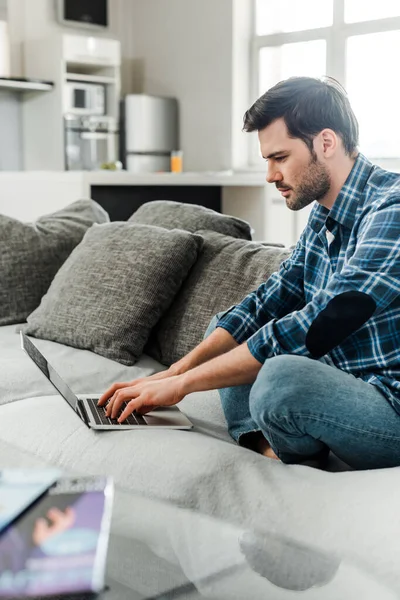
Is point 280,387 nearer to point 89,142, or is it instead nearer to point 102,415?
point 102,415

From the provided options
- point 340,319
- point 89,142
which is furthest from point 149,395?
point 89,142

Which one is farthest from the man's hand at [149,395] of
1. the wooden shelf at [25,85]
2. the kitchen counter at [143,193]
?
the wooden shelf at [25,85]

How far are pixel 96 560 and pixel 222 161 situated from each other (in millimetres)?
6151

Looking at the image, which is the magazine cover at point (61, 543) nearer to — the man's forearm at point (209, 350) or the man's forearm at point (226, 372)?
the man's forearm at point (226, 372)

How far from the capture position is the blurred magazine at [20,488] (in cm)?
107

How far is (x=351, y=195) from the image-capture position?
1.60 metres

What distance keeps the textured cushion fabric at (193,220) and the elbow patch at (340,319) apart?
3.57ft

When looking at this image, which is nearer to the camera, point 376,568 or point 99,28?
point 376,568

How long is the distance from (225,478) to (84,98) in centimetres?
569

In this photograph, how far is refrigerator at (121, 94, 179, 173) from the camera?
22.6ft

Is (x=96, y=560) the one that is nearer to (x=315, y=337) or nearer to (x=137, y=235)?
(x=315, y=337)

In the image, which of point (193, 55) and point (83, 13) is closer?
point (83, 13)

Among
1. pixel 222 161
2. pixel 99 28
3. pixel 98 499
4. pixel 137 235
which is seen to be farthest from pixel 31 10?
pixel 98 499

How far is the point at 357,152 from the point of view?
5.45ft
